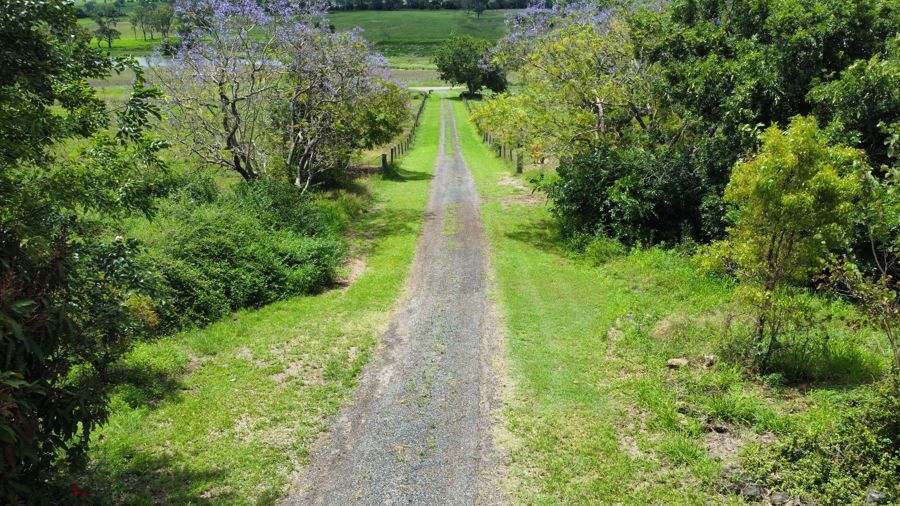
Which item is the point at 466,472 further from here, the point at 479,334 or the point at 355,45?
the point at 355,45

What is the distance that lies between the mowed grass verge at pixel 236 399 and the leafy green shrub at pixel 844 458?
620 centimetres

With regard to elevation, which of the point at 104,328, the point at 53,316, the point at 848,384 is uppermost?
the point at 53,316

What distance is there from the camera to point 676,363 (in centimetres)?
1015

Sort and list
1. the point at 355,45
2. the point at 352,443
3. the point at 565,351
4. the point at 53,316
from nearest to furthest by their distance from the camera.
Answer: the point at 53,316 → the point at 352,443 → the point at 565,351 → the point at 355,45

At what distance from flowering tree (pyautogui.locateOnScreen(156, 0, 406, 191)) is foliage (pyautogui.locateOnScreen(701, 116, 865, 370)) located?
1455 cm

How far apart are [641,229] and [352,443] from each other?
1241 centimetres

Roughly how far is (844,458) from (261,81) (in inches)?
726

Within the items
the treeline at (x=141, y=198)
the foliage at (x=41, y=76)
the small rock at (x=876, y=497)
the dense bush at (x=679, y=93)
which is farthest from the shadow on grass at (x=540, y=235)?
the foliage at (x=41, y=76)

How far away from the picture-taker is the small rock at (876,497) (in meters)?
6.18

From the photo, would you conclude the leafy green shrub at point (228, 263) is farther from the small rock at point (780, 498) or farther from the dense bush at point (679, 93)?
the small rock at point (780, 498)

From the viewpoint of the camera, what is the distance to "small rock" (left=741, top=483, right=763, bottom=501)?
6.83m

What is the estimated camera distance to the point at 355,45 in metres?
22.6

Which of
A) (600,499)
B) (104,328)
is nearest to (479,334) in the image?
(600,499)

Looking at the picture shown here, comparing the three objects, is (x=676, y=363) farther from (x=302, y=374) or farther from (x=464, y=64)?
(x=464, y=64)
